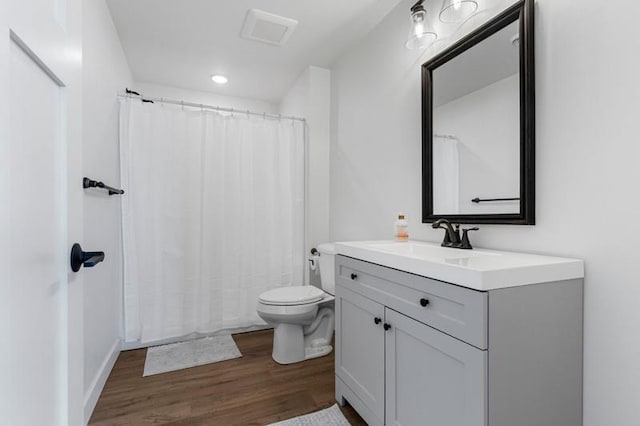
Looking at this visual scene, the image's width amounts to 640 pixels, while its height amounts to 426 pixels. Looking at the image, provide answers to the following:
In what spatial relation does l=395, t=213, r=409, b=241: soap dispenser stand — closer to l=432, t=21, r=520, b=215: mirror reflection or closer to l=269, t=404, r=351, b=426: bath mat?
l=432, t=21, r=520, b=215: mirror reflection

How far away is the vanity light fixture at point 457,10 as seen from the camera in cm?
144

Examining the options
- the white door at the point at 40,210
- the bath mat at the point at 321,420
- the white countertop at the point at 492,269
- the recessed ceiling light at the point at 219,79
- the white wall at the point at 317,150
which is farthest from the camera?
the recessed ceiling light at the point at 219,79

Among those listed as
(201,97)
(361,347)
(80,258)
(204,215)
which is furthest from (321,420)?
(201,97)

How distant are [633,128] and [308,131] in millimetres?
2263

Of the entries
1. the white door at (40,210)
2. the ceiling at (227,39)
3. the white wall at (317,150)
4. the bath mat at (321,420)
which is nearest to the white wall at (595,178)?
the bath mat at (321,420)

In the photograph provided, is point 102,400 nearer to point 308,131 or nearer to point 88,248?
point 88,248

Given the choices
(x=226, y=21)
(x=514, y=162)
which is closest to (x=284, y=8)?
(x=226, y=21)

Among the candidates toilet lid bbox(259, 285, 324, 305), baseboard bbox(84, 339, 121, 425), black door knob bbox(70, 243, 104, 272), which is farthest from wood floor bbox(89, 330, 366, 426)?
black door knob bbox(70, 243, 104, 272)

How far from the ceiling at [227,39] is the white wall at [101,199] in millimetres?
234

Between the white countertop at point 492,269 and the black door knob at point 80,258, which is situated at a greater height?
the black door knob at point 80,258

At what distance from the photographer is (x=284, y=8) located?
2.01 metres

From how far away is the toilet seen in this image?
2084mm

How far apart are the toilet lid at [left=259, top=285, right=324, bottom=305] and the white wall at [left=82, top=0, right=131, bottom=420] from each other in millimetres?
965

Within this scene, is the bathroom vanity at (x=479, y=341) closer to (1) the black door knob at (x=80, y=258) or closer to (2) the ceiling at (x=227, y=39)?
(1) the black door knob at (x=80, y=258)
